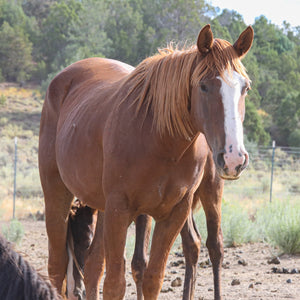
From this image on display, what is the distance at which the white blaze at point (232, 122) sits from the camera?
2.87 meters

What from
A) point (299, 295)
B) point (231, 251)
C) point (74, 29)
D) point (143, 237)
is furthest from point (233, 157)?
point (74, 29)


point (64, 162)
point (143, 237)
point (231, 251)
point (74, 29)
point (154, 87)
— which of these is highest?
point (74, 29)

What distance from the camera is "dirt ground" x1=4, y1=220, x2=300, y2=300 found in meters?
5.35

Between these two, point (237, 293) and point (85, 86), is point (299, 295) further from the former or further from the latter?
point (85, 86)

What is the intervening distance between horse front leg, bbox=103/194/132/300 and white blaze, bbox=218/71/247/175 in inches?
35.0

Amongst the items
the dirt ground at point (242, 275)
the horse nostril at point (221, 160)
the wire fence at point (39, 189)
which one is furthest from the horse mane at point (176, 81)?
the wire fence at point (39, 189)

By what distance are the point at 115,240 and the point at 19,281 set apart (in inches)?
90.3

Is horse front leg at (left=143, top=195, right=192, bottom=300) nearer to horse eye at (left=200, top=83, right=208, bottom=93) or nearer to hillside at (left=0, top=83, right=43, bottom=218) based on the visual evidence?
horse eye at (left=200, top=83, right=208, bottom=93)

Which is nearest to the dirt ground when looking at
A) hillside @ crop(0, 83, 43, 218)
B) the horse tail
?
the horse tail

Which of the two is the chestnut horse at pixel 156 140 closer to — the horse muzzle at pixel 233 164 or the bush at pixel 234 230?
the horse muzzle at pixel 233 164

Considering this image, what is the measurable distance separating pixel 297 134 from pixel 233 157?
2569 centimetres

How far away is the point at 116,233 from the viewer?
3.57m

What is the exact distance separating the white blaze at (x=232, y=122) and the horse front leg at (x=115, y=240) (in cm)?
89

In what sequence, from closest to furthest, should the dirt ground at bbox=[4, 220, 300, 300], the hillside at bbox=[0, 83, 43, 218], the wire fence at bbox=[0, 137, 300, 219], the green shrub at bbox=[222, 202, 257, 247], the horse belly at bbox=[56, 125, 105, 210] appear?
the horse belly at bbox=[56, 125, 105, 210]
the dirt ground at bbox=[4, 220, 300, 300]
the green shrub at bbox=[222, 202, 257, 247]
the wire fence at bbox=[0, 137, 300, 219]
the hillside at bbox=[0, 83, 43, 218]
